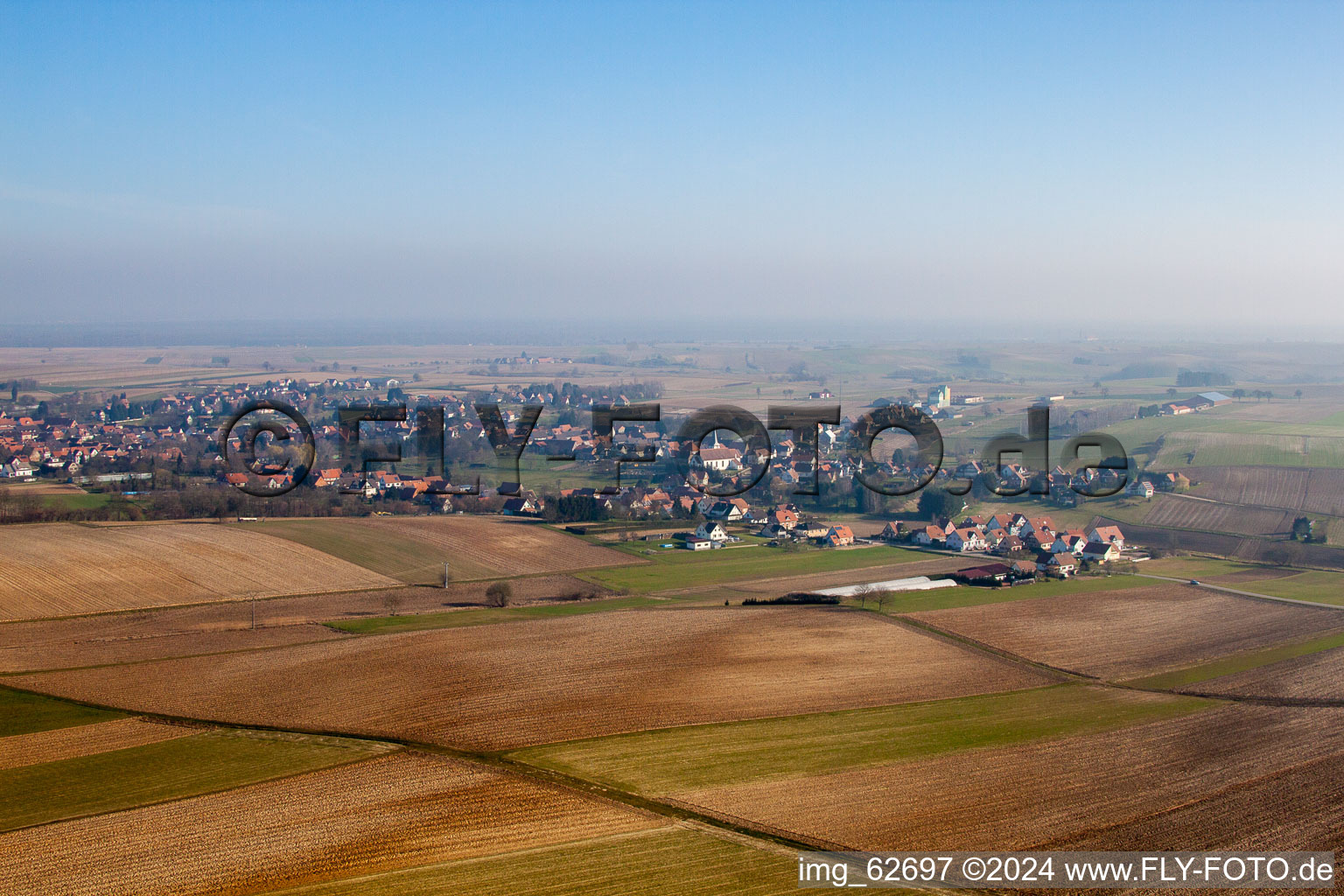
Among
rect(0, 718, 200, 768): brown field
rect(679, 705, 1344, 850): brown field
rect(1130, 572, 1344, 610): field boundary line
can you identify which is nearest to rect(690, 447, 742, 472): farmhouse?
rect(1130, 572, 1344, 610): field boundary line

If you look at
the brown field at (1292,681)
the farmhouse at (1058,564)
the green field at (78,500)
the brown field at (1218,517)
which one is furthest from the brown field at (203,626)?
the brown field at (1218,517)

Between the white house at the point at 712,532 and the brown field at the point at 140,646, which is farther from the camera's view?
the white house at the point at 712,532

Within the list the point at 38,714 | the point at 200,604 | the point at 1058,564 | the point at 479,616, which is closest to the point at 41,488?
the point at 200,604

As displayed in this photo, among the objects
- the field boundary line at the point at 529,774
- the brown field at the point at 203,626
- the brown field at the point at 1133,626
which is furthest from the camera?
the brown field at the point at 1133,626

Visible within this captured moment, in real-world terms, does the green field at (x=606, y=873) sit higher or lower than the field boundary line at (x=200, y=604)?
higher

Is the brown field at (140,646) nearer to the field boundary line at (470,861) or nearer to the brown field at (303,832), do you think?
the brown field at (303,832)

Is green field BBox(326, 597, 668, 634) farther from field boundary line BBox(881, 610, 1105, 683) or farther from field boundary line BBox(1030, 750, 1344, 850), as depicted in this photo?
field boundary line BBox(1030, 750, 1344, 850)
